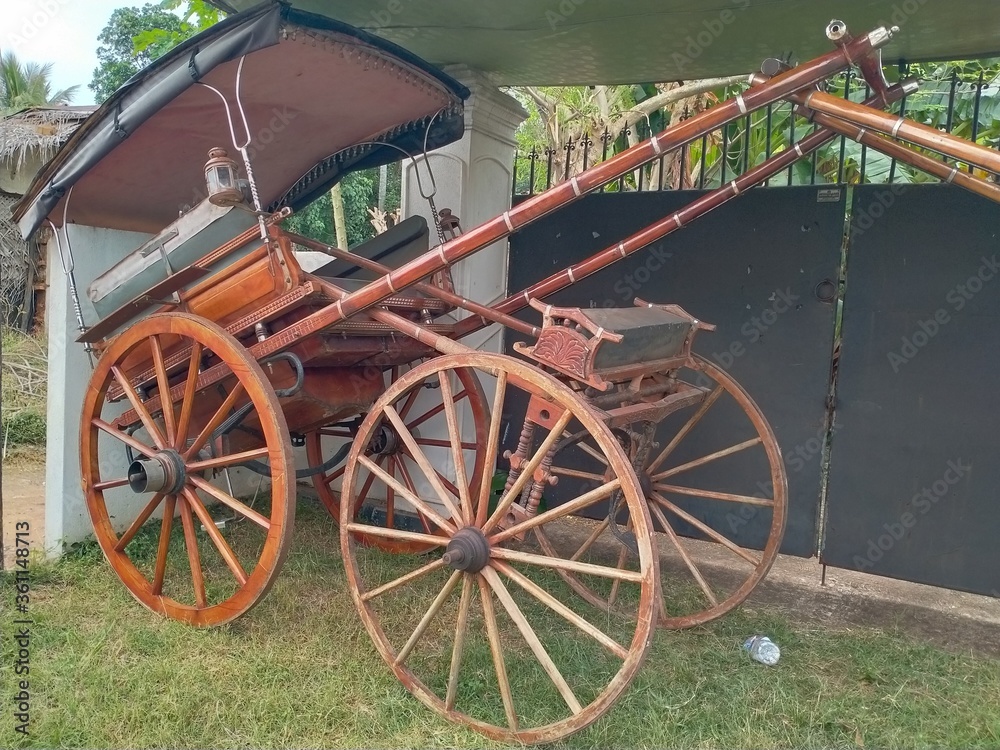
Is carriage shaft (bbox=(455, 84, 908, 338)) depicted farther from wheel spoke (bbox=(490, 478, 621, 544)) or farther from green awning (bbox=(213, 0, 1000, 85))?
wheel spoke (bbox=(490, 478, 621, 544))

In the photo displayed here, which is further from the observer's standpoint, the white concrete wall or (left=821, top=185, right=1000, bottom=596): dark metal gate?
the white concrete wall

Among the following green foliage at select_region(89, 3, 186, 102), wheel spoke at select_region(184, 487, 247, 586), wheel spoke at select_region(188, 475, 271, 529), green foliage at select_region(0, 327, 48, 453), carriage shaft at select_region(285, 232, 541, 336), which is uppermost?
green foliage at select_region(89, 3, 186, 102)

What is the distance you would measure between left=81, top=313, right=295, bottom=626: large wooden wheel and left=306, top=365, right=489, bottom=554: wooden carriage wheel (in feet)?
2.04

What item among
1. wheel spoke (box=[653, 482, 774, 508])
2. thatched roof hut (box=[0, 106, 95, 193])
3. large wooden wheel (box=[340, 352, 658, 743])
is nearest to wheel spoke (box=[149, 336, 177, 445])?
large wooden wheel (box=[340, 352, 658, 743])

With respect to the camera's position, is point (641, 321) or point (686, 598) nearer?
point (641, 321)

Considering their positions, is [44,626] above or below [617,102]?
below

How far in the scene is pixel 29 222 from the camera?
292 cm

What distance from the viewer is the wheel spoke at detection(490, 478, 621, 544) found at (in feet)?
6.37

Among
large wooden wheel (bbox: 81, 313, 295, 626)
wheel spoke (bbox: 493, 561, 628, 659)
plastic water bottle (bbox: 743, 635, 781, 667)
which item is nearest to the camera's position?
wheel spoke (bbox: 493, 561, 628, 659)

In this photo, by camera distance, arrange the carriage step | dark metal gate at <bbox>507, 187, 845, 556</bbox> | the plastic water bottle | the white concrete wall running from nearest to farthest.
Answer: the carriage step → the plastic water bottle → the white concrete wall → dark metal gate at <bbox>507, 187, 845, 556</bbox>

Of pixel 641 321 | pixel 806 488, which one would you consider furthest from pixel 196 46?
pixel 806 488

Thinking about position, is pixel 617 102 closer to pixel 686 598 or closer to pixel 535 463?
pixel 686 598

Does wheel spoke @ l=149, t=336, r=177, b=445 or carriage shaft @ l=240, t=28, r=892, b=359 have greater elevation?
carriage shaft @ l=240, t=28, r=892, b=359

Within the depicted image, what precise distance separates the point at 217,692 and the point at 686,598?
2023 mm
